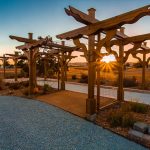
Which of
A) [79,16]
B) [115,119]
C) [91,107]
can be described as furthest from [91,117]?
[79,16]

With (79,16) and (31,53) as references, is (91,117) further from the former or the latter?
(31,53)

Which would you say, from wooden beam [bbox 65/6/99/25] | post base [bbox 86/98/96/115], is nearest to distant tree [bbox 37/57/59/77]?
post base [bbox 86/98/96/115]

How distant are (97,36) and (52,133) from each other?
11.5 ft

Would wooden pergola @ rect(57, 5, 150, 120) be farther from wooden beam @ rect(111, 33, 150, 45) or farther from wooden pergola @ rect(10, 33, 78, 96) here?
wooden pergola @ rect(10, 33, 78, 96)

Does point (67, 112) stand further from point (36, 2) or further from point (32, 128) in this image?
point (36, 2)

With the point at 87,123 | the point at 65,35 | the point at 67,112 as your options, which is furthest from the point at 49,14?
the point at 87,123

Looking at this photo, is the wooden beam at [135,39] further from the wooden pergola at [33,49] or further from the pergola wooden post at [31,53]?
the pergola wooden post at [31,53]

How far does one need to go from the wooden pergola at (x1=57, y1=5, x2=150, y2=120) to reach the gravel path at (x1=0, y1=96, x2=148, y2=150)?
86cm

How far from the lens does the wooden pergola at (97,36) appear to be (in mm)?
4750

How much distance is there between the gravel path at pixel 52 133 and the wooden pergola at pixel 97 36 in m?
0.86

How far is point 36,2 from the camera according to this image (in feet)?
25.3

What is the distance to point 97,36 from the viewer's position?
20.2 ft

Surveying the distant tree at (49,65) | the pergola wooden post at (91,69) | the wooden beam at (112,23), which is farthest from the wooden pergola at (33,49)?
the distant tree at (49,65)

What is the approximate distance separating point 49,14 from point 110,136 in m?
6.80
